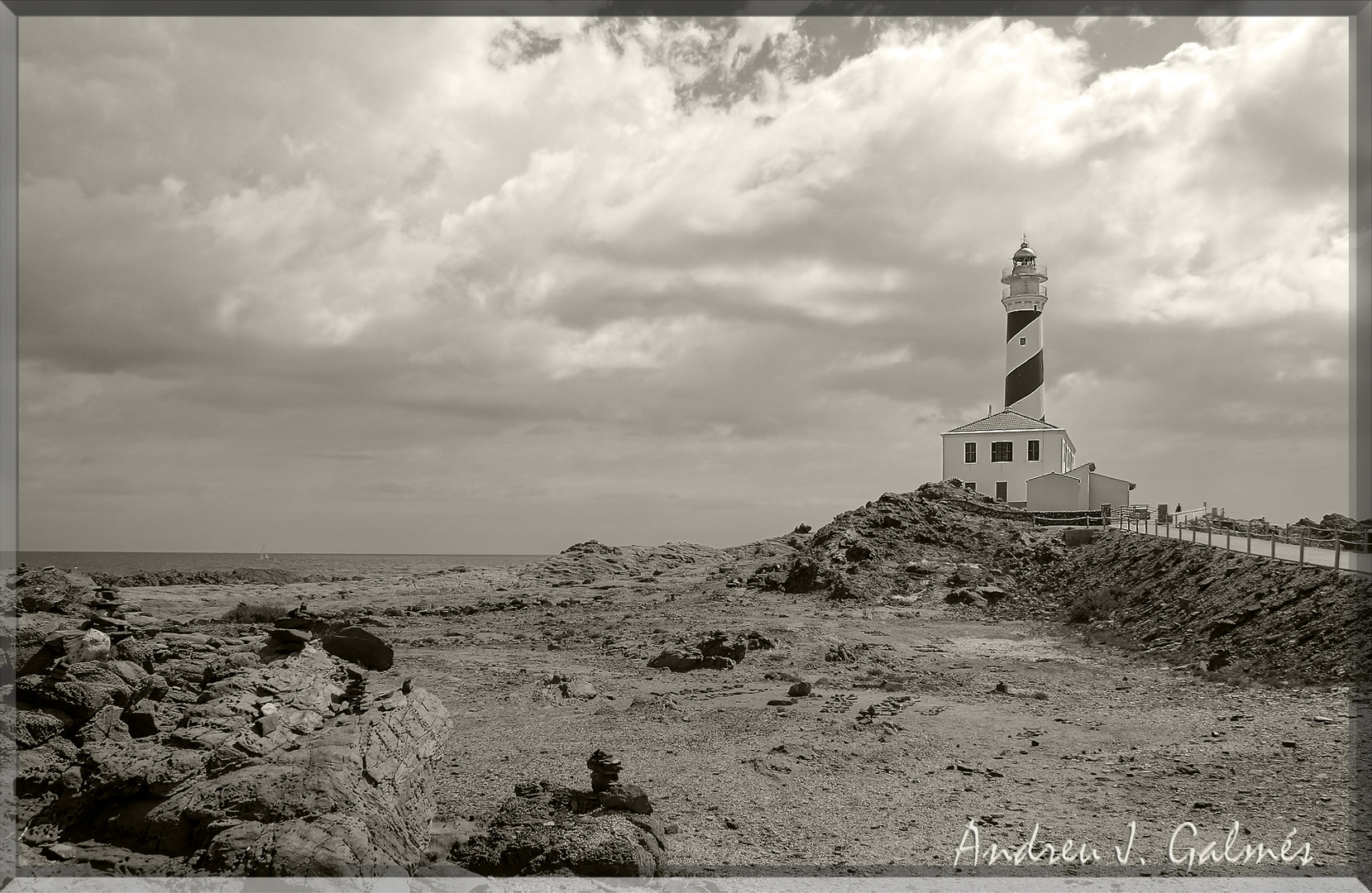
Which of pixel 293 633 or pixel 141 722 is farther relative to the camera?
pixel 293 633

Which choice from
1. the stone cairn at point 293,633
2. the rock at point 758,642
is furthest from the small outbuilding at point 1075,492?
the stone cairn at point 293,633

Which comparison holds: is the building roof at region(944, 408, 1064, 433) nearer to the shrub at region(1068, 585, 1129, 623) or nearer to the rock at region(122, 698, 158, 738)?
the shrub at region(1068, 585, 1129, 623)

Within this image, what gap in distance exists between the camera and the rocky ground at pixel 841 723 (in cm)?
874

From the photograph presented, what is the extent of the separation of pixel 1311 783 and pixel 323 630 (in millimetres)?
14749

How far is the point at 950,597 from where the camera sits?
3103 cm

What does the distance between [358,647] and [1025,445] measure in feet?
124

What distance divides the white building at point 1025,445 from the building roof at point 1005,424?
43 mm

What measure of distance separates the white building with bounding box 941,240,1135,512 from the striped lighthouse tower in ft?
0.15

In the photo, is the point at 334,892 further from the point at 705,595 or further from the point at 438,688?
the point at 705,595

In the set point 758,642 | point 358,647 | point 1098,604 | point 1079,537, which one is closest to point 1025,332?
point 1079,537

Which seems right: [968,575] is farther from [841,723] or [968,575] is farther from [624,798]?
[624,798]

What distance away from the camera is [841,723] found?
1405 cm

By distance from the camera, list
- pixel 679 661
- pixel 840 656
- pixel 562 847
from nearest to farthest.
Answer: pixel 562 847 → pixel 679 661 → pixel 840 656

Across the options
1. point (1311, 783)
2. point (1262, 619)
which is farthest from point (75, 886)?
point (1262, 619)
